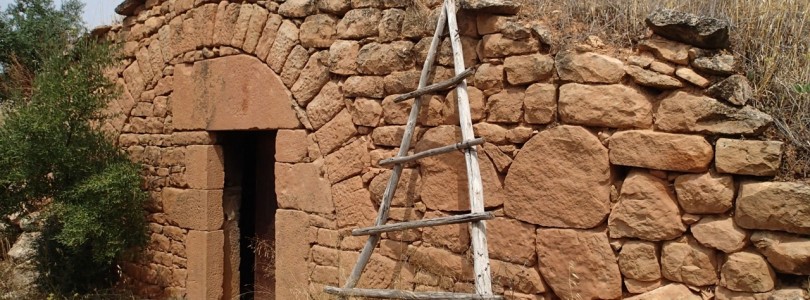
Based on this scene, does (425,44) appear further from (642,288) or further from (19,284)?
(19,284)

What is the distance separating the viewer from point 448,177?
4121mm

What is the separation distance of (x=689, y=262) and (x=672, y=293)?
171mm

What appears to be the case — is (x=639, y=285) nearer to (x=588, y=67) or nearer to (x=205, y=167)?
(x=588, y=67)

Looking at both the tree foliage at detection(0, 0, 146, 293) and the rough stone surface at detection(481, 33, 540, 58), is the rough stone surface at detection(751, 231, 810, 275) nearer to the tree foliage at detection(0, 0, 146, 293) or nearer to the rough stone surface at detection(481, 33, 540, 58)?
the rough stone surface at detection(481, 33, 540, 58)

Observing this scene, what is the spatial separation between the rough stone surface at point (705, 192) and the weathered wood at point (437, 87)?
4.22 ft

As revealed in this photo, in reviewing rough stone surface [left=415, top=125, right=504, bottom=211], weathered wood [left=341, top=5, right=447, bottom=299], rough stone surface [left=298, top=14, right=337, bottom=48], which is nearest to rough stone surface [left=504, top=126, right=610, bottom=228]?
rough stone surface [left=415, top=125, right=504, bottom=211]

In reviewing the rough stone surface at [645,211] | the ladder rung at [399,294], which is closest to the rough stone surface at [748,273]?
the rough stone surface at [645,211]

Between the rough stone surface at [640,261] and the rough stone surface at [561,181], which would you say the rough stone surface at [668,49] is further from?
the rough stone surface at [640,261]

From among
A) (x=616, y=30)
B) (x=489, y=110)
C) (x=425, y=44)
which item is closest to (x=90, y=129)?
(x=425, y=44)

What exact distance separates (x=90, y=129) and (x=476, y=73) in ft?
13.7

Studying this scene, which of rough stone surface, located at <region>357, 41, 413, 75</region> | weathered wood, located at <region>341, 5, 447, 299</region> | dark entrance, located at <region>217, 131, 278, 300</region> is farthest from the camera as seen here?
dark entrance, located at <region>217, 131, 278, 300</region>

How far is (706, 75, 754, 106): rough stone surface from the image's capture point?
316 centimetres

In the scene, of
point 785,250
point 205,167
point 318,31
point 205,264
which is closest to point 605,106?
point 785,250

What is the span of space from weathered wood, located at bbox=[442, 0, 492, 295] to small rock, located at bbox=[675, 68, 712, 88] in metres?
1.12
